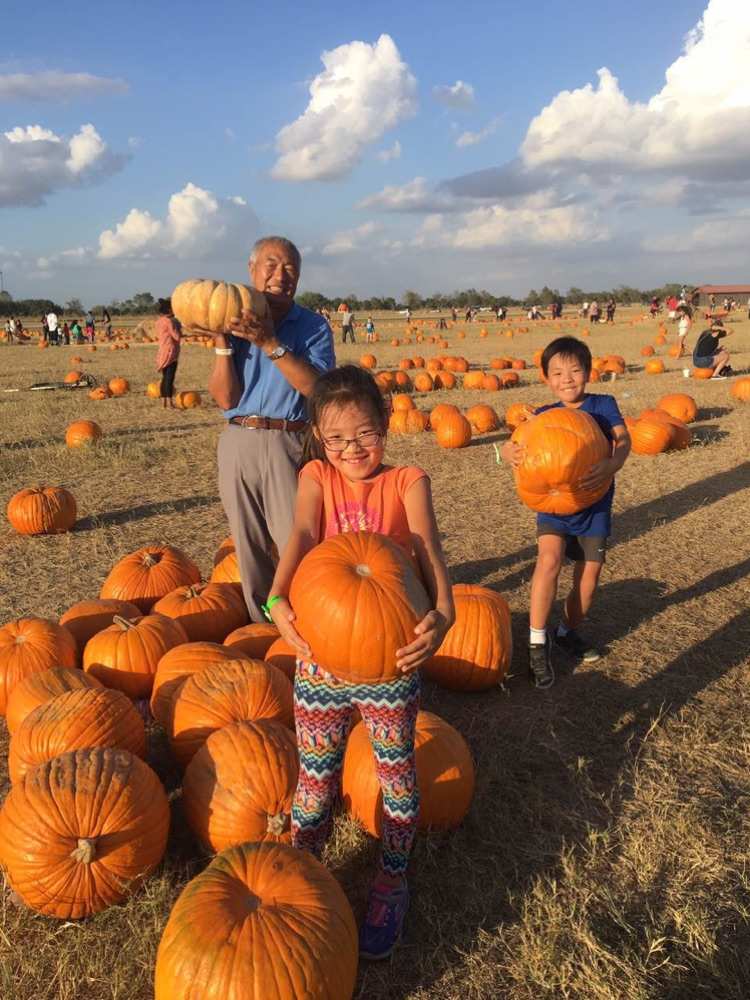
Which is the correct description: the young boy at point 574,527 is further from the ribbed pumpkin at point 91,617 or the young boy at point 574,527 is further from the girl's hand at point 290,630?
the ribbed pumpkin at point 91,617

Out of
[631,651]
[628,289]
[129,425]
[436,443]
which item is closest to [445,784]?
[631,651]

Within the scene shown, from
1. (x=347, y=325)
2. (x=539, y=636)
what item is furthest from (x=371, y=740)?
(x=347, y=325)

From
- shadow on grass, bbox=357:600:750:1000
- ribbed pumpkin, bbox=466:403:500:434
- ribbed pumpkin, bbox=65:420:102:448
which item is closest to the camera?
shadow on grass, bbox=357:600:750:1000

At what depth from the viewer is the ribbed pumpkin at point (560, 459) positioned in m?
3.87

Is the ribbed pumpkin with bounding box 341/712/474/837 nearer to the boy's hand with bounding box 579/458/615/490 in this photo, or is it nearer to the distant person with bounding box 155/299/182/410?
the boy's hand with bounding box 579/458/615/490

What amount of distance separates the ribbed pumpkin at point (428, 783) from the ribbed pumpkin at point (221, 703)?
0.43 metres

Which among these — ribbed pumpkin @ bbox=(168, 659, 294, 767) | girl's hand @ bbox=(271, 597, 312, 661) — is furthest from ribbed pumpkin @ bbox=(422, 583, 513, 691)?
girl's hand @ bbox=(271, 597, 312, 661)

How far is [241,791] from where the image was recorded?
Answer: 105 inches

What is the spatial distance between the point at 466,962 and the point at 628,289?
123m

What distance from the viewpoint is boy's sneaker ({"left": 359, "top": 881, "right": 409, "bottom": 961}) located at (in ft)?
7.51

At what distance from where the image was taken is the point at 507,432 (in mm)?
11102

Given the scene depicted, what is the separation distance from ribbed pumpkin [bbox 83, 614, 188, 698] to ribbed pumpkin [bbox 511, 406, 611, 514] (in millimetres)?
2195

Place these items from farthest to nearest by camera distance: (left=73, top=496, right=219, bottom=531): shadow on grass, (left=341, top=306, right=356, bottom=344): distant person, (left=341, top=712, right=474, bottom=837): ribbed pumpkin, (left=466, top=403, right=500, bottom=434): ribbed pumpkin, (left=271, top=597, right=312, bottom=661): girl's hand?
(left=341, top=306, right=356, bottom=344): distant person, (left=466, top=403, right=500, bottom=434): ribbed pumpkin, (left=73, top=496, right=219, bottom=531): shadow on grass, (left=341, top=712, right=474, bottom=837): ribbed pumpkin, (left=271, top=597, right=312, bottom=661): girl's hand

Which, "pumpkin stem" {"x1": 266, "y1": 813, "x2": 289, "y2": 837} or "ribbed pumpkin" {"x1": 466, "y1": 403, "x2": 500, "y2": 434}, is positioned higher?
"ribbed pumpkin" {"x1": 466, "y1": 403, "x2": 500, "y2": 434}
